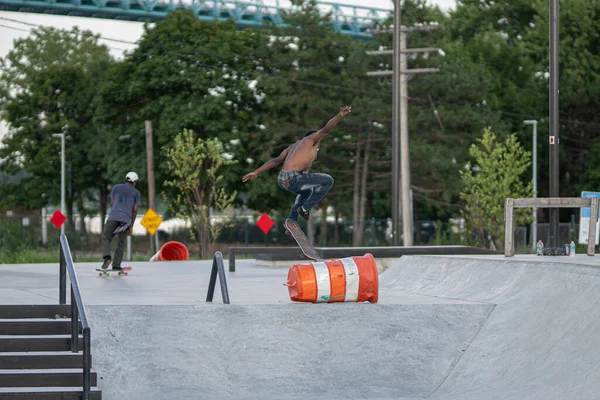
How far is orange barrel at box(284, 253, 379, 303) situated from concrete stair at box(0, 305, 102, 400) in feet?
8.20

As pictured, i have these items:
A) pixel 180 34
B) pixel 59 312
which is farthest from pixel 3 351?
pixel 180 34

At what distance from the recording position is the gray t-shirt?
16328mm

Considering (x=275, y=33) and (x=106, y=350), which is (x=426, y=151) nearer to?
(x=275, y=33)

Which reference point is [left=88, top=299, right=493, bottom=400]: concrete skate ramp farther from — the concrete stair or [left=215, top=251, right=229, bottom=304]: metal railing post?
[left=215, top=251, right=229, bottom=304]: metal railing post

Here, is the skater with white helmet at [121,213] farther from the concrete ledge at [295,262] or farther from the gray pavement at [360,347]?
the concrete ledge at [295,262]

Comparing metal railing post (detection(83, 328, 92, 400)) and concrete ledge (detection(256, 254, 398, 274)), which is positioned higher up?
metal railing post (detection(83, 328, 92, 400))

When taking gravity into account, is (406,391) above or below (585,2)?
below

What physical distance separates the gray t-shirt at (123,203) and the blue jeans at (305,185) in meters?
4.82

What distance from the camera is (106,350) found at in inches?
380

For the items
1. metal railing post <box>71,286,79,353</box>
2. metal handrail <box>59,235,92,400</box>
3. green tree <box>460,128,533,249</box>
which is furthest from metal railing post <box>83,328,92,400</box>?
green tree <box>460,128,533,249</box>

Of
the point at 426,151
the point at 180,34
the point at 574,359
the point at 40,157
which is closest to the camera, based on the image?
the point at 574,359

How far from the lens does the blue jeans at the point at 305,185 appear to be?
12016mm

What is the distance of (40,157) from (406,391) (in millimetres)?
57091

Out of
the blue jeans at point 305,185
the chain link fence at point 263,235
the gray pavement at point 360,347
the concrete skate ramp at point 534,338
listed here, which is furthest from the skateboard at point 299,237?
the chain link fence at point 263,235
